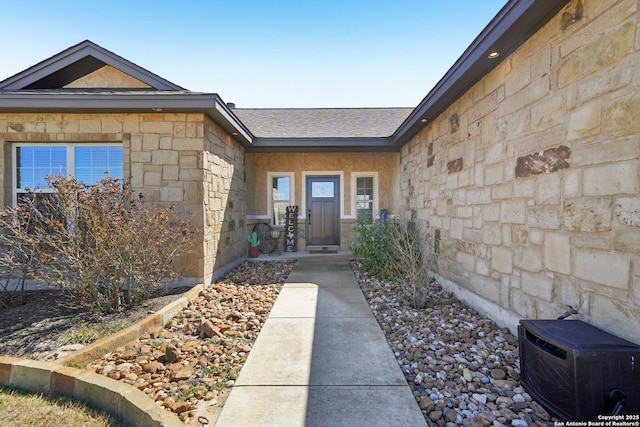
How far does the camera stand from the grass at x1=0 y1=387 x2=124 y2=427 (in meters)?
1.84

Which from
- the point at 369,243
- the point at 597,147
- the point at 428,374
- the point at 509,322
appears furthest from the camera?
the point at 369,243

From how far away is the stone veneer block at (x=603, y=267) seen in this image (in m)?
1.85

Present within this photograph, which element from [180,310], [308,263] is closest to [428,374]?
[180,310]

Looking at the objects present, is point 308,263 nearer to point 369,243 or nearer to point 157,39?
point 369,243

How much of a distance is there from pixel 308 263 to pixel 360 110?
5.88m

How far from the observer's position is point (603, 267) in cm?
198

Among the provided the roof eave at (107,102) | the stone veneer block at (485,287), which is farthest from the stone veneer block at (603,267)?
the roof eave at (107,102)

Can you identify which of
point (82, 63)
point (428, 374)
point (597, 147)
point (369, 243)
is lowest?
point (428, 374)

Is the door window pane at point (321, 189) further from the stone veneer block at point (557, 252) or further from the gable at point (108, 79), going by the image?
the stone veneer block at point (557, 252)

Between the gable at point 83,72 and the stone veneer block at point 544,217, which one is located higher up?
the gable at point 83,72

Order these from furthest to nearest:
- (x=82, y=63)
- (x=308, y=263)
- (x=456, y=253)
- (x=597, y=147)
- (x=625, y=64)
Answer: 1. (x=308, y=263)
2. (x=82, y=63)
3. (x=456, y=253)
4. (x=597, y=147)
5. (x=625, y=64)

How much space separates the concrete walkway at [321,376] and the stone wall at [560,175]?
1.46 meters

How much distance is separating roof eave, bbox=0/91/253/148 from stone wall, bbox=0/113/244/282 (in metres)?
0.17

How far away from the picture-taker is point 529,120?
8.79 ft
